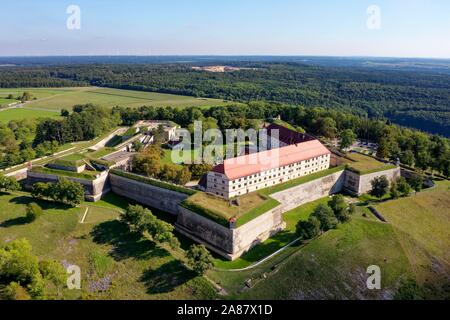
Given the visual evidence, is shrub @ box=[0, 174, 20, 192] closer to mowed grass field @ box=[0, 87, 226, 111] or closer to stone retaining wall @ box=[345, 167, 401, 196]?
stone retaining wall @ box=[345, 167, 401, 196]

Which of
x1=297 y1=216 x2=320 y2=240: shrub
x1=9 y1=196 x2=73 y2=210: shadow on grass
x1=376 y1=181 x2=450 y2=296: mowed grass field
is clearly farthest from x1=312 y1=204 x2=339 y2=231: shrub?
→ x1=9 y1=196 x2=73 y2=210: shadow on grass

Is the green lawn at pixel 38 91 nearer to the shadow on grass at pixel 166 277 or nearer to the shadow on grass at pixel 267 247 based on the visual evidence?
the shadow on grass at pixel 166 277

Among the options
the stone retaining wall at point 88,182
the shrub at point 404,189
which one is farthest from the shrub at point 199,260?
the shrub at point 404,189

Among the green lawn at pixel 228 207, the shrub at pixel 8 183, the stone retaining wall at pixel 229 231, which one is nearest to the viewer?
the stone retaining wall at pixel 229 231

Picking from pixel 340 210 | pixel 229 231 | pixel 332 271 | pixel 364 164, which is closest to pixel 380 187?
pixel 364 164

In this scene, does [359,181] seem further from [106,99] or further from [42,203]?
[106,99]

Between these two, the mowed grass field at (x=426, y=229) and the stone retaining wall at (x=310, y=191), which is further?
the stone retaining wall at (x=310, y=191)
